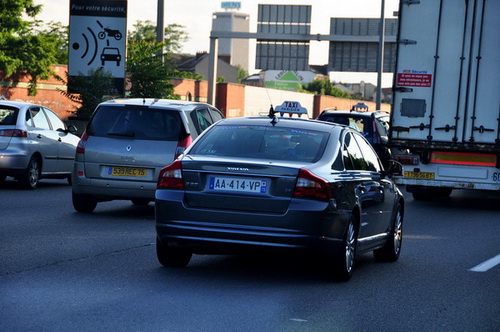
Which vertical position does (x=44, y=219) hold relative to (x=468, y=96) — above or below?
below

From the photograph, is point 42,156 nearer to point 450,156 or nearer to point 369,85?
point 450,156

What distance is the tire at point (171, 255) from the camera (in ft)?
31.6

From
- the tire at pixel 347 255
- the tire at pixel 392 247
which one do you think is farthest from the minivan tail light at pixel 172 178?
the tire at pixel 392 247

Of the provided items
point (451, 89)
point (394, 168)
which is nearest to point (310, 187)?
point (394, 168)

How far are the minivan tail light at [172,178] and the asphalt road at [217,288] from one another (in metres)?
0.76

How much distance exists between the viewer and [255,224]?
29.2ft

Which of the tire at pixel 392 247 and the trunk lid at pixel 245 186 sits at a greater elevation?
the trunk lid at pixel 245 186

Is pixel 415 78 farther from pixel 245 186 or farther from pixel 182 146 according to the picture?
pixel 245 186

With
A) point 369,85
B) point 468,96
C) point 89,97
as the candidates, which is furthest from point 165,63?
point 369,85

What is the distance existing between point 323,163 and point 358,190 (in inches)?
24.9

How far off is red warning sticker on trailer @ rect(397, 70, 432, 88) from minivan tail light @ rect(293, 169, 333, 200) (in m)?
10.3

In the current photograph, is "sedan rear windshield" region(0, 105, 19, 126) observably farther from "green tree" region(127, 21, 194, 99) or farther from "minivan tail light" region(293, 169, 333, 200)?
"green tree" region(127, 21, 194, 99)

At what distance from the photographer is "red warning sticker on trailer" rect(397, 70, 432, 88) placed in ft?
62.0

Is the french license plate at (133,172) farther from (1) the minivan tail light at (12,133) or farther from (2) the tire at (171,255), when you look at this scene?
(1) the minivan tail light at (12,133)
